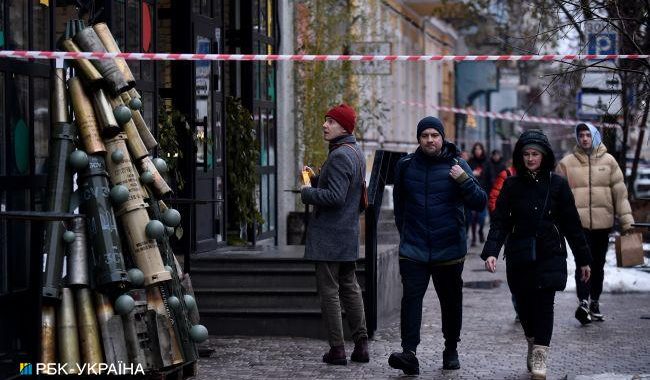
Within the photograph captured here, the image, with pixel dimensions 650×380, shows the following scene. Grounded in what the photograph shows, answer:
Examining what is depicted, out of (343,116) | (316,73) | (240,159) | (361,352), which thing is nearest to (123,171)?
(343,116)

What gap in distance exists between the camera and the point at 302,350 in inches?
450

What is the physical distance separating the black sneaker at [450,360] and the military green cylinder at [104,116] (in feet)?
9.78

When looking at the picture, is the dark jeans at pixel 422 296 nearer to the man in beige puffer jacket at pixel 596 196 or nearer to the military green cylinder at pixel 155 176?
the military green cylinder at pixel 155 176

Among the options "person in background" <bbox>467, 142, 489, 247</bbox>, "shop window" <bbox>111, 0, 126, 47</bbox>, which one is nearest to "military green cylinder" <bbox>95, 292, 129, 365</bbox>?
"shop window" <bbox>111, 0, 126, 47</bbox>

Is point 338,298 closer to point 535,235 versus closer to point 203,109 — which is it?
point 535,235

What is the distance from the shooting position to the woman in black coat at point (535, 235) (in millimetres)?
9891

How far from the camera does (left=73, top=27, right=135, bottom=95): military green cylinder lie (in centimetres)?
902

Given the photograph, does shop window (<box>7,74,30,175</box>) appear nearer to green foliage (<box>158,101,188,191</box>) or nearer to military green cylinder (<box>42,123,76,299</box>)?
military green cylinder (<box>42,123,76,299</box>)

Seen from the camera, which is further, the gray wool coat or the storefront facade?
the gray wool coat

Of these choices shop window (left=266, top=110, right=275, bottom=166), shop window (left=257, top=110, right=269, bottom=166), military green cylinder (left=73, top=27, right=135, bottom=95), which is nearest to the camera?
military green cylinder (left=73, top=27, right=135, bottom=95)

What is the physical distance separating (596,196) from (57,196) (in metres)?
6.12

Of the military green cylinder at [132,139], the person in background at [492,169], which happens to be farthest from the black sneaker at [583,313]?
the person in background at [492,169]

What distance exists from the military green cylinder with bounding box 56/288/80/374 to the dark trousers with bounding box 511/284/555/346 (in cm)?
316

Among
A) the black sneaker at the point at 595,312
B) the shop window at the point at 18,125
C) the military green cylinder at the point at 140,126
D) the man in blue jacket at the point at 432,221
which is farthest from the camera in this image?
the black sneaker at the point at 595,312
